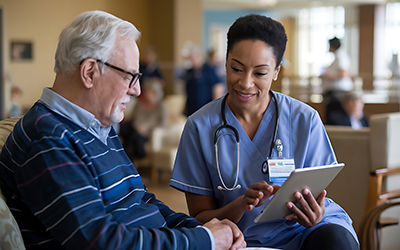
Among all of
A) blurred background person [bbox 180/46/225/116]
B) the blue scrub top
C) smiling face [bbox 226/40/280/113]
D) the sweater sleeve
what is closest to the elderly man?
the sweater sleeve

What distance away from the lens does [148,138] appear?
17.7ft

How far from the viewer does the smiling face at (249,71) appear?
146cm

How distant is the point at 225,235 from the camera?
125 centimetres

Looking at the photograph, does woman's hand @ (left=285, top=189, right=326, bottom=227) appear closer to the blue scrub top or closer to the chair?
the blue scrub top

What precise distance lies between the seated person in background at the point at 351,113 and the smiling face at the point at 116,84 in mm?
3434

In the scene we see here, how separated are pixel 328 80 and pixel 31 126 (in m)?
5.30

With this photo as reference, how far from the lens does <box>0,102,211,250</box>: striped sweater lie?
1.00 meters

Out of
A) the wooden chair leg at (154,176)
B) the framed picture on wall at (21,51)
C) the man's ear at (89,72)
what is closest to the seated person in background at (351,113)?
the wooden chair leg at (154,176)

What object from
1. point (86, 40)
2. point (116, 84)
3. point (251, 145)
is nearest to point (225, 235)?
point (251, 145)

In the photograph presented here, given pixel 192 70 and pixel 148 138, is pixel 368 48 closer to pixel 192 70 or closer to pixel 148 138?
pixel 192 70

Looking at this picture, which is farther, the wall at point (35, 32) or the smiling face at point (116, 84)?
the wall at point (35, 32)

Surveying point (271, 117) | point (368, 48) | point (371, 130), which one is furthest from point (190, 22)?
point (271, 117)

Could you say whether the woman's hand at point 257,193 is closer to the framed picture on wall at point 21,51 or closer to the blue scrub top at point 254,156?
the blue scrub top at point 254,156

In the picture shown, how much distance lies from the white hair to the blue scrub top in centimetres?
51
